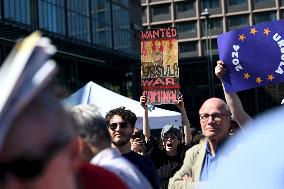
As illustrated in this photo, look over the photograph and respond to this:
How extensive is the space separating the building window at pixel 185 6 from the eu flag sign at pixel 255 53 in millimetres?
70590

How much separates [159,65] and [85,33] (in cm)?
3383

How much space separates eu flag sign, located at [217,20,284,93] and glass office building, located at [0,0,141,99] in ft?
78.9

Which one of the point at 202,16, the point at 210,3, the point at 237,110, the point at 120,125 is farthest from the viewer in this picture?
the point at 210,3

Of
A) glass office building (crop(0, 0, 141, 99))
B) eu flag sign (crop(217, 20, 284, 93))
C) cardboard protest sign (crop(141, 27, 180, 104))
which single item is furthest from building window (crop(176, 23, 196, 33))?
eu flag sign (crop(217, 20, 284, 93))

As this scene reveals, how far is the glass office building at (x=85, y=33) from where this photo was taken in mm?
31641

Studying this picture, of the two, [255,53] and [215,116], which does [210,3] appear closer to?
[255,53]

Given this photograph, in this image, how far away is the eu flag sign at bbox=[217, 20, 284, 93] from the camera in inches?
195

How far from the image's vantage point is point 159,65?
7859 millimetres

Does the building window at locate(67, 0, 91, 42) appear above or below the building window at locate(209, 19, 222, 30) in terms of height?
below

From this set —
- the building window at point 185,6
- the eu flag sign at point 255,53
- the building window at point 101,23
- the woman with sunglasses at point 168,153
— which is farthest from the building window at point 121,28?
the eu flag sign at point 255,53

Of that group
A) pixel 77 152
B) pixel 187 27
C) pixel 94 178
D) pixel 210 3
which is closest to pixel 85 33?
pixel 187 27

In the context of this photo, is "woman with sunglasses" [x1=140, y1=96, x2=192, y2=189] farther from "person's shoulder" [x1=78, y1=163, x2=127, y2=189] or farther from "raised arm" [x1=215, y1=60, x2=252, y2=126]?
"person's shoulder" [x1=78, y1=163, x2=127, y2=189]

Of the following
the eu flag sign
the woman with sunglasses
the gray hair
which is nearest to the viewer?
the gray hair

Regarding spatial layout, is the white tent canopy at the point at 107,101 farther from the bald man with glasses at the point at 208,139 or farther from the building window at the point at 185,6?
the building window at the point at 185,6
